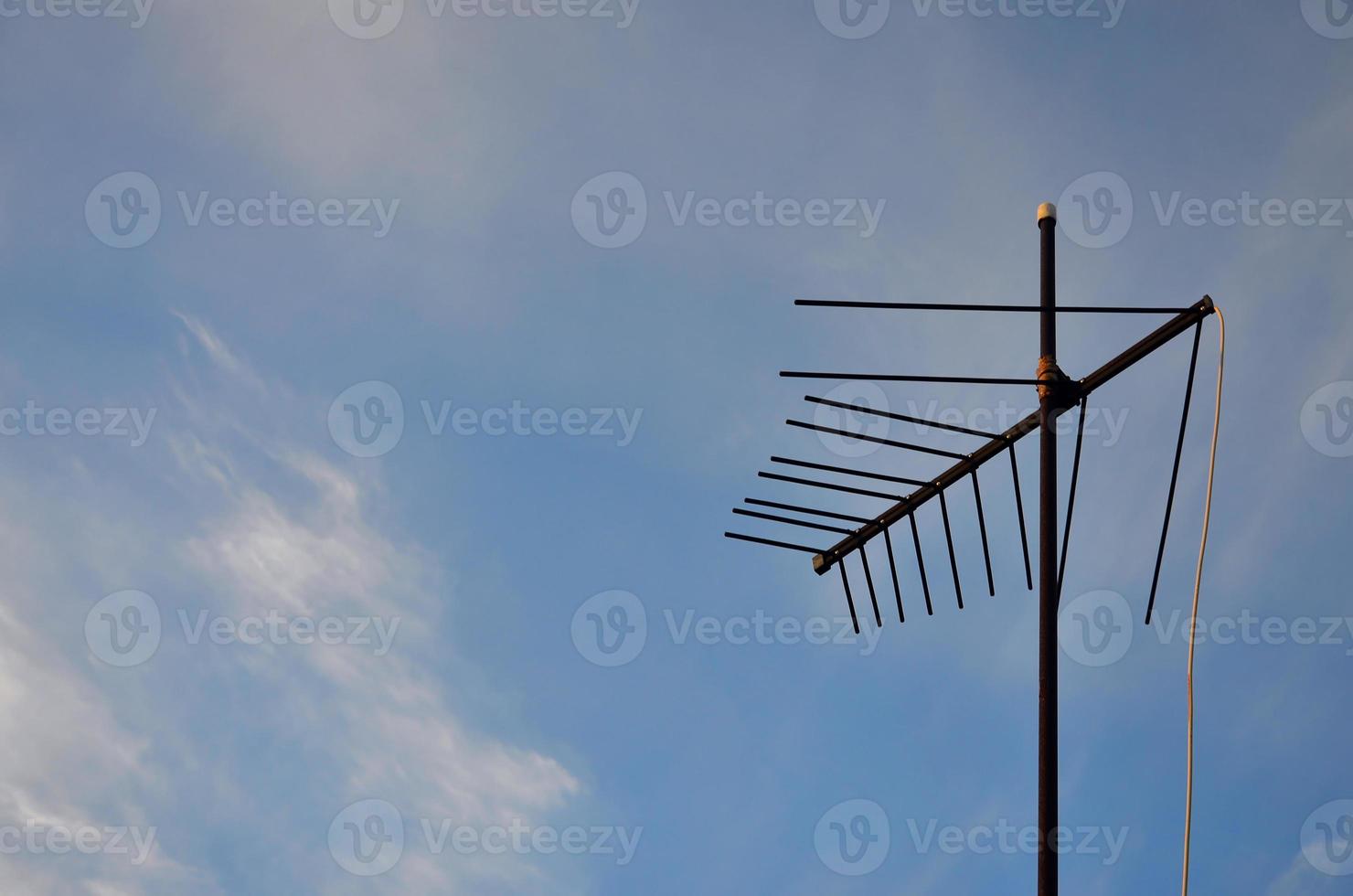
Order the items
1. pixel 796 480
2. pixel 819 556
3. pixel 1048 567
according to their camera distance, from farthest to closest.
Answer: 1. pixel 819 556
2. pixel 796 480
3. pixel 1048 567

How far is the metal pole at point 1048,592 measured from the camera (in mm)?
4762

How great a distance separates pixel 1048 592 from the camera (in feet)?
16.4

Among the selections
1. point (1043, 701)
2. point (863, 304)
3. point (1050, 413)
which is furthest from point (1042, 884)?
point (863, 304)

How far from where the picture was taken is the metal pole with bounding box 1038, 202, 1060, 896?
15.6 ft

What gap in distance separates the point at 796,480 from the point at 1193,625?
1.99 m

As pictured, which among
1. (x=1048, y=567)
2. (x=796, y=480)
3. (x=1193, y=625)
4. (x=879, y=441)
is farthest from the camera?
(x=796, y=480)

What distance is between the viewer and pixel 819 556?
6.74m

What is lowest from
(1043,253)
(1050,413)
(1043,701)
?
(1043,701)

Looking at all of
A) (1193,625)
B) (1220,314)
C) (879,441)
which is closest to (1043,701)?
(1193,625)

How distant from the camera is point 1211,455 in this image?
18.7 ft

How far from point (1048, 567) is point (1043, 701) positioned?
54cm

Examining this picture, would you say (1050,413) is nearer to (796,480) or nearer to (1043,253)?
(1043,253)

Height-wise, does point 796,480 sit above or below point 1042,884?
above

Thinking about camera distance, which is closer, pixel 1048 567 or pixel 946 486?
pixel 1048 567
